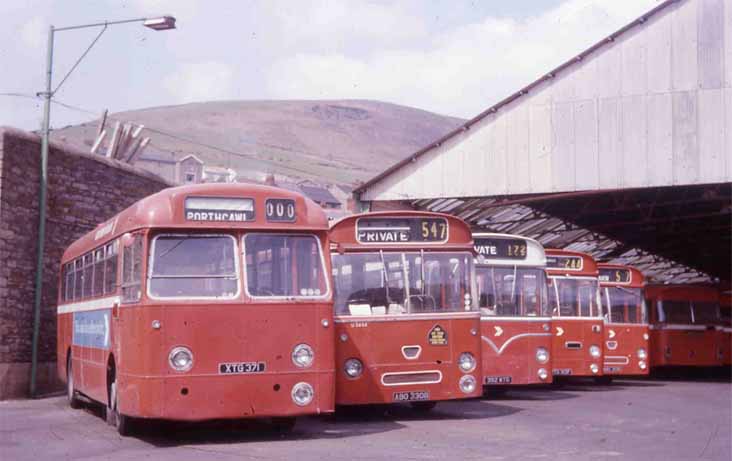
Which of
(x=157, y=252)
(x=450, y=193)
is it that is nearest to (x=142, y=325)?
(x=157, y=252)

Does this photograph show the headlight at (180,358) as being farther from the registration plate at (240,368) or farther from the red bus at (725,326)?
the red bus at (725,326)

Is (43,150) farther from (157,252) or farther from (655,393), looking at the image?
(655,393)

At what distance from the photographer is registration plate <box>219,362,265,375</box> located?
Result: 1175cm

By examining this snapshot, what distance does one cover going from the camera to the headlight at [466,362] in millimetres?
14922

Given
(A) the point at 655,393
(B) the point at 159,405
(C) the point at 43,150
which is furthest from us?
(A) the point at 655,393

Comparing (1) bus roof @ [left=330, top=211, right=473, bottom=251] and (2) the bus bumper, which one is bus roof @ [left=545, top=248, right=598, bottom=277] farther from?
(2) the bus bumper

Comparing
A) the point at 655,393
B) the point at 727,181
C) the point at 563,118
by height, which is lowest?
the point at 655,393

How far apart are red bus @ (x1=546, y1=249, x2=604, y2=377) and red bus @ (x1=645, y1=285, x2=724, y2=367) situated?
6998mm

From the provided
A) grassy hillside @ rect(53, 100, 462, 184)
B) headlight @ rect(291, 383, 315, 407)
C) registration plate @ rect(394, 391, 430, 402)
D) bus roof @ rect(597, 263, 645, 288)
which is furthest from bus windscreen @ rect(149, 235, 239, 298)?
grassy hillside @ rect(53, 100, 462, 184)

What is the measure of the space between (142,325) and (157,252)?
0.81m

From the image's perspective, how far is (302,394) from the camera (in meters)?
12.0

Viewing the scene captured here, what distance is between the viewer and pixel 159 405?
1147 centimetres

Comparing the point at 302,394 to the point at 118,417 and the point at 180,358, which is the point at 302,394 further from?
the point at 118,417

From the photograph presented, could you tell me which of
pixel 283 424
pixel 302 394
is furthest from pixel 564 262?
pixel 302 394
